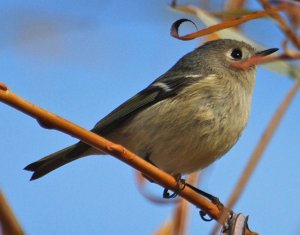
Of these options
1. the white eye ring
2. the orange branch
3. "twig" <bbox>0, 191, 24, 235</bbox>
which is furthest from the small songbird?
"twig" <bbox>0, 191, 24, 235</bbox>

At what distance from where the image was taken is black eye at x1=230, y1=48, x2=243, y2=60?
2.41 metres

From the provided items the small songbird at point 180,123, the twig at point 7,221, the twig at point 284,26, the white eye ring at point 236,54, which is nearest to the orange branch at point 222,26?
the twig at point 284,26

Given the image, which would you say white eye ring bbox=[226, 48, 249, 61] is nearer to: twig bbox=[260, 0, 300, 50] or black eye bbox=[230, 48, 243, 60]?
black eye bbox=[230, 48, 243, 60]

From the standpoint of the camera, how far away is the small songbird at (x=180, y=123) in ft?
6.35

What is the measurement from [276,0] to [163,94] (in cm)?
117

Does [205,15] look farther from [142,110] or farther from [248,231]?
[142,110]

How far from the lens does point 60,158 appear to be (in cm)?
200

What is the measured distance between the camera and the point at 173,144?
194 cm

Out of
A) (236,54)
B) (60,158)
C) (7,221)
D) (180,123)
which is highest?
(236,54)

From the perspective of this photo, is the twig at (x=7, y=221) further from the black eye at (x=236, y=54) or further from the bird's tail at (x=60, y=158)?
the black eye at (x=236, y=54)

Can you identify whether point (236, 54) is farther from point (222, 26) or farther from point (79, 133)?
point (79, 133)

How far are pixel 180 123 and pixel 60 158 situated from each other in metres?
0.46

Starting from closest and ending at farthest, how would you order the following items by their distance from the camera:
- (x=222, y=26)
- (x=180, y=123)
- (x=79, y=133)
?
1. (x=79, y=133)
2. (x=222, y=26)
3. (x=180, y=123)

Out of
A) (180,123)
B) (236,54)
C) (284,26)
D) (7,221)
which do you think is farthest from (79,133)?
(236,54)
